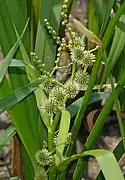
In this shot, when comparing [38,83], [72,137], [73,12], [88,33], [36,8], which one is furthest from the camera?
[73,12]

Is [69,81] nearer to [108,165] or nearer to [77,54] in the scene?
[77,54]

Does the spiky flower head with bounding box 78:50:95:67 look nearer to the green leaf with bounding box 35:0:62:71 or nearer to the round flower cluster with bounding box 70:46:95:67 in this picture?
the round flower cluster with bounding box 70:46:95:67

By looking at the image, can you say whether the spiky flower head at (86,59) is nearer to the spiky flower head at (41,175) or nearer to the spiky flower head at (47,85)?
the spiky flower head at (47,85)

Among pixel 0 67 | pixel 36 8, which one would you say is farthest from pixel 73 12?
pixel 0 67

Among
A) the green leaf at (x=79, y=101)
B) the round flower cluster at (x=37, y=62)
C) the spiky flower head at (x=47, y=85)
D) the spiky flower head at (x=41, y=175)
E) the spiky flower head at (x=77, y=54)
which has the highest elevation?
the spiky flower head at (x=77, y=54)

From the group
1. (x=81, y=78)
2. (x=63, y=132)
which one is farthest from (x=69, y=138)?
(x=81, y=78)

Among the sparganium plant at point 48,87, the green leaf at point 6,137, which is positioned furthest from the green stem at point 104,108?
the green leaf at point 6,137

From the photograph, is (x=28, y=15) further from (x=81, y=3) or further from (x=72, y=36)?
(x=81, y=3)
